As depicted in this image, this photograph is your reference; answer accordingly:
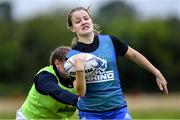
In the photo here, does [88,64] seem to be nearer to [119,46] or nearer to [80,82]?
[80,82]

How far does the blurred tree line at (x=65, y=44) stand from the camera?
4506cm

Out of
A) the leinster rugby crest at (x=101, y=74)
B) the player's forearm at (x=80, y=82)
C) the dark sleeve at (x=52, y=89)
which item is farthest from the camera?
the dark sleeve at (x=52, y=89)

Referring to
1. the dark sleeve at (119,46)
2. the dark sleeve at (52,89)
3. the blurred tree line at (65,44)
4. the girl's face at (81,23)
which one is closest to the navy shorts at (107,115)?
the dark sleeve at (52,89)

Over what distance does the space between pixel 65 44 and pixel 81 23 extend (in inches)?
1632

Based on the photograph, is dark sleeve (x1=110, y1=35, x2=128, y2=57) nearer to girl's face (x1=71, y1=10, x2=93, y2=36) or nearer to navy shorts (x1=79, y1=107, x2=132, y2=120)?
girl's face (x1=71, y1=10, x2=93, y2=36)

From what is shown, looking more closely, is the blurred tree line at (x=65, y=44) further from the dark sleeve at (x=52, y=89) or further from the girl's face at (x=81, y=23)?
the girl's face at (x=81, y=23)

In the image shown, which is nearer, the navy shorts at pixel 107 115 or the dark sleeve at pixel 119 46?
the navy shorts at pixel 107 115

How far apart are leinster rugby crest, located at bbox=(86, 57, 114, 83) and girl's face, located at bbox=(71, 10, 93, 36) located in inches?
14.8

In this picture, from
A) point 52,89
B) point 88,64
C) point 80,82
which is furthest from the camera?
point 52,89

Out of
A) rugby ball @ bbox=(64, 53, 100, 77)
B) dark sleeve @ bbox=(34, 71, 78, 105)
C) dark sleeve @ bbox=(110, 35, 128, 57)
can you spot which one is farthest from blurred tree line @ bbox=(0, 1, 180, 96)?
rugby ball @ bbox=(64, 53, 100, 77)

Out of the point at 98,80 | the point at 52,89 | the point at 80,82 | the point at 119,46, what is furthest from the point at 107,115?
the point at 52,89

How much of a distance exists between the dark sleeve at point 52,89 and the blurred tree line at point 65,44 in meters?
33.4

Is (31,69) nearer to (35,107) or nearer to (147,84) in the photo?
(147,84)

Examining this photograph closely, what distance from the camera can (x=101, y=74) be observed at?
761 cm
